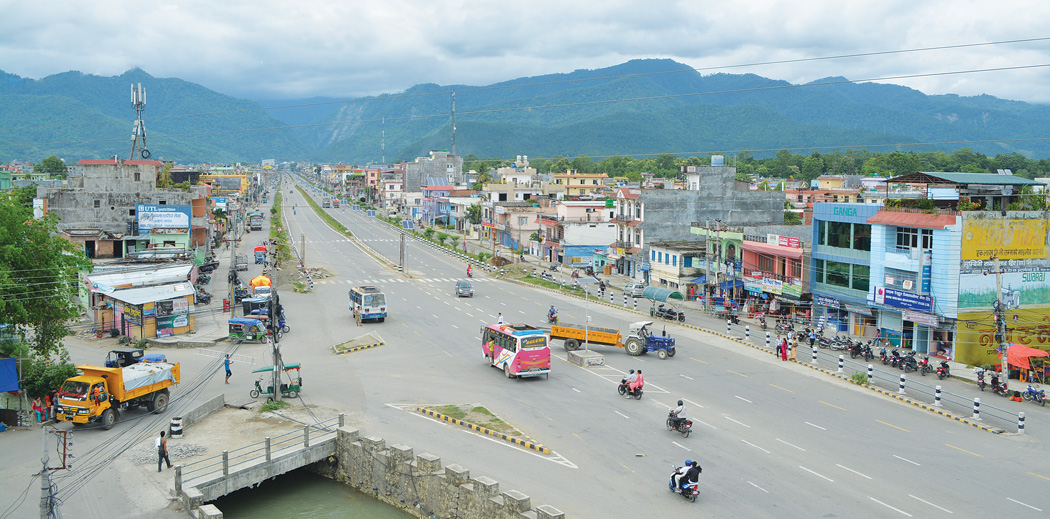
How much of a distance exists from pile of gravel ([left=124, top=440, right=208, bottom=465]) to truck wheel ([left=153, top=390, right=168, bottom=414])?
3.99 m

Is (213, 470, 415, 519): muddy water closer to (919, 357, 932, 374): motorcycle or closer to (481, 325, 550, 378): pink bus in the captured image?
(481, 325, 550, 378): pink bus

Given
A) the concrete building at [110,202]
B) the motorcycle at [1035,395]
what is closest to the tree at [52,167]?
the concrete building at [110,202]

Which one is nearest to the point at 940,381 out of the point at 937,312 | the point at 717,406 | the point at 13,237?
the point at 937,312

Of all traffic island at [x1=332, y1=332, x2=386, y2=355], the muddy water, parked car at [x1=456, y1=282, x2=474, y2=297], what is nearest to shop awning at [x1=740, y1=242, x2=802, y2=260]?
parked car at [x1=456, y1=282, x2=474, y2=297]

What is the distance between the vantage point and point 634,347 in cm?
4112

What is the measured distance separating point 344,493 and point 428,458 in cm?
479

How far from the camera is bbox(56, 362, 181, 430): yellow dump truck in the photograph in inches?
1066

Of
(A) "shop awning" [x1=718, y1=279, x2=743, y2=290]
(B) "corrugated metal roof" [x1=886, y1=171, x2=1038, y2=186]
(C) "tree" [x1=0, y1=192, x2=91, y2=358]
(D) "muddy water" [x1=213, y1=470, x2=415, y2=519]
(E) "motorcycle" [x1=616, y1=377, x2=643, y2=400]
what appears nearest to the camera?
(D) "muddy water" [x1=213, y1=470, x2=415, y2=519]

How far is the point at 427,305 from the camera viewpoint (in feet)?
191

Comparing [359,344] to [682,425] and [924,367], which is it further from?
[924,367]

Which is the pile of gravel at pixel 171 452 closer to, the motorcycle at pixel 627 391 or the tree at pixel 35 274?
the tree at pixel 35 274

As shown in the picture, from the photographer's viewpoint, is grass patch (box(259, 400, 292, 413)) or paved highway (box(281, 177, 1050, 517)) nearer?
paved highway (box(281, 177, 1050, 517))

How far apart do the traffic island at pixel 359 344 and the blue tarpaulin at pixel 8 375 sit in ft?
50.9

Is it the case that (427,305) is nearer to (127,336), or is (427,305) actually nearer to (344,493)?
(127,336)
